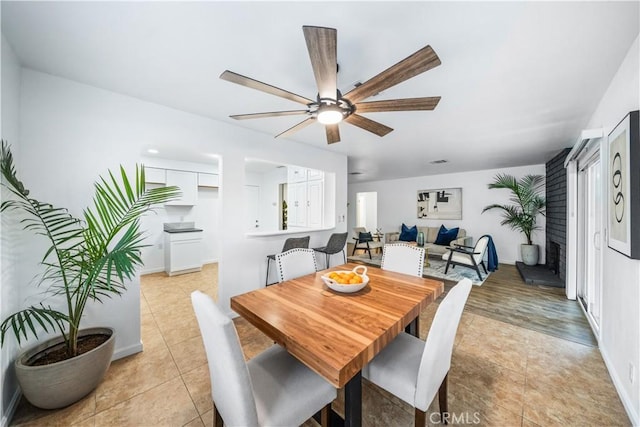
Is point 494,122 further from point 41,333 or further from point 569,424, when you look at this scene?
point 41,333

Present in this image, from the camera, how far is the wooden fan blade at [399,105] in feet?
4.85

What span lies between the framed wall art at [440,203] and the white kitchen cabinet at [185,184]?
19.5 feet

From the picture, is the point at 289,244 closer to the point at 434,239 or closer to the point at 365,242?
the point at 365,242

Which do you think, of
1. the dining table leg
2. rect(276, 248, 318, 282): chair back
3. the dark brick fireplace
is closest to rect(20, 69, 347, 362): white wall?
rect(276, 248, 318, 282): chair back

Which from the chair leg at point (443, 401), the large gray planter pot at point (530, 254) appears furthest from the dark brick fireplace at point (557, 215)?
the chair leg at point (443, 401)

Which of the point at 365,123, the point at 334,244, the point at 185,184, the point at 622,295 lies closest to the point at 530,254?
the point at 622,295

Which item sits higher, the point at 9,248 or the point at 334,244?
the point at 9,248

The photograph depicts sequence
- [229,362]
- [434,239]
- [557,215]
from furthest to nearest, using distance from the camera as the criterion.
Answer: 1. [434,239]
2. [557,215]
3. [229,362]

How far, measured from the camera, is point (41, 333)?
1.74 m

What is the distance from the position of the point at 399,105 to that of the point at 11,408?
316 cm

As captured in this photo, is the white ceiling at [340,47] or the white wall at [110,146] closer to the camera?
the white ceiling at [340,47]

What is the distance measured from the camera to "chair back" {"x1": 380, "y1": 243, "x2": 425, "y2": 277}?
216cm

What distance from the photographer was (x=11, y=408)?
57.6 inches

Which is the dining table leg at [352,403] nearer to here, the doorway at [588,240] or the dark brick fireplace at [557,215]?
the doorway at [588,240]
